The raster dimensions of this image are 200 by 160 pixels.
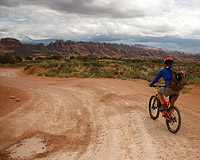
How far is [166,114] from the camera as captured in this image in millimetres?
5215

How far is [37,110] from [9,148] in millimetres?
2741

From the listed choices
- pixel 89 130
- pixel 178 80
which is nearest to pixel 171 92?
pixel 178 80

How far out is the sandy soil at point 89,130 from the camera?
13.7 feet

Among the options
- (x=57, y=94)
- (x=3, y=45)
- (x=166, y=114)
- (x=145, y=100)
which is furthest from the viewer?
(x=3, y=45)

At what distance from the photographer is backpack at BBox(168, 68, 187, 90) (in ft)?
→ 15.0

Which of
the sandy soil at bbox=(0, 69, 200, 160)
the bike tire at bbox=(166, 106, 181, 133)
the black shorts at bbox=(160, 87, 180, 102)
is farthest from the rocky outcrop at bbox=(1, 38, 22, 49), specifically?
the bike tire at bbox=(166, 106, 181, 133)

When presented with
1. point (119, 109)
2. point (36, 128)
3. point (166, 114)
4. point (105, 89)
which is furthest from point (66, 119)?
point (105, 89)

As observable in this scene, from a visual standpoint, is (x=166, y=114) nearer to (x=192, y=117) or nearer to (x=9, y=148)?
(x=192, y=117)

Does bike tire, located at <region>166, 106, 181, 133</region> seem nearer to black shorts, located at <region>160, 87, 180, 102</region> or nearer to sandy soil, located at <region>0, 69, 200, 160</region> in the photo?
sandy soil, located at <region>0, 69, 200, 160</region>

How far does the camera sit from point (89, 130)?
578cm

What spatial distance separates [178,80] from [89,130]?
10.8ft

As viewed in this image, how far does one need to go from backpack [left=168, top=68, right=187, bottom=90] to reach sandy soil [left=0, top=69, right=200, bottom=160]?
1421 mm

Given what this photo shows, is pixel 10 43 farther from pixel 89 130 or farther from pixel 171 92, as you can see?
pixel 171 92

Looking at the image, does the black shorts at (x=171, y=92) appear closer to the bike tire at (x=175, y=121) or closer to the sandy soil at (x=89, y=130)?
the bike tire at (x=175, y=121)
